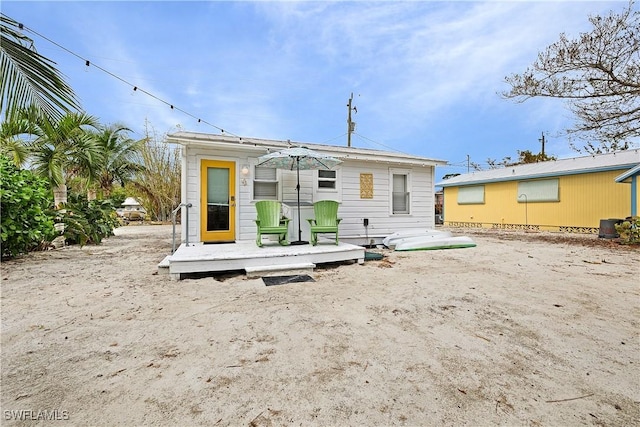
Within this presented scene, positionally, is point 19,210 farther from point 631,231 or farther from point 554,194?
point 554,194

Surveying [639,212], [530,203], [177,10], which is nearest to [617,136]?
[639,212]

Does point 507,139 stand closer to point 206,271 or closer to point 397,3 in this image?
point 397,3

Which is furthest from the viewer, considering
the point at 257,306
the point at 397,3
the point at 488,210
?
the point at 488,210

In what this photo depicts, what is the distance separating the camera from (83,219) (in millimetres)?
7707

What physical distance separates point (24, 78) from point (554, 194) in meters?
16.7

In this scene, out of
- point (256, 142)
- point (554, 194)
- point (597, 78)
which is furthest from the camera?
point (554, 194)

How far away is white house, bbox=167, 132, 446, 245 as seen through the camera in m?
6.01

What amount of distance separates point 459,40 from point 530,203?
349 inches

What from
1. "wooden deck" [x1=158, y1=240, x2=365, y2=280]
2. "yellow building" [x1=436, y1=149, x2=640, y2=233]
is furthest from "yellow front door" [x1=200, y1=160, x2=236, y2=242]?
"yellow building" [x1=436, y1=149, x2=640, y2=233]

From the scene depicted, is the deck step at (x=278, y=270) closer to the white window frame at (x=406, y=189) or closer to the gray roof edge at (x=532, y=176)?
the white window frame at (x=406, y=189)

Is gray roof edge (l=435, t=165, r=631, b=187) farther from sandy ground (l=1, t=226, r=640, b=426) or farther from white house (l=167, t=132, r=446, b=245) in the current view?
sandy ground (l=1, t=226, r=640, b=426)

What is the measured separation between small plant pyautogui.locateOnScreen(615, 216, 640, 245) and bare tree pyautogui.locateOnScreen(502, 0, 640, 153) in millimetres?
2593

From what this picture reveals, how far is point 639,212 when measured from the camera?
895cm

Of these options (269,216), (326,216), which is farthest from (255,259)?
(326,216)
